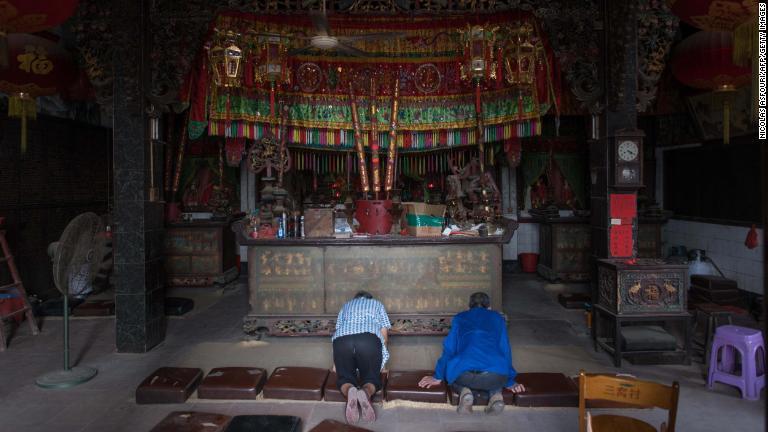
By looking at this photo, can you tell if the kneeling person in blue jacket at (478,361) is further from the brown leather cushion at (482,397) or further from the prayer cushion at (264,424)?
the prayer cushion at (264,424)

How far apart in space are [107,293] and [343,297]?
5177 millimetres

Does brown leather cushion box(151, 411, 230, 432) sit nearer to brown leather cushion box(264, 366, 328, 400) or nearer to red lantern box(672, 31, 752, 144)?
brown leather cushion box(264, 366, 328, 400)

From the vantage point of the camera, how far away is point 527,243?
35.4 ft

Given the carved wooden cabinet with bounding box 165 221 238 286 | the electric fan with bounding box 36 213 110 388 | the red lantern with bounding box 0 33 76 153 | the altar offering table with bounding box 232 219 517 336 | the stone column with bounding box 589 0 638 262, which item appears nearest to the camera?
the electric fan with bounding box 36 213 110 388

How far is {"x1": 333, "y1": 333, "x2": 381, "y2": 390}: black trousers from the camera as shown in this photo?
4179 mm

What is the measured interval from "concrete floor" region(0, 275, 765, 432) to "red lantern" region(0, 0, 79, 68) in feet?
9.69

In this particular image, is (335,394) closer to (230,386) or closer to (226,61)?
(230,386)

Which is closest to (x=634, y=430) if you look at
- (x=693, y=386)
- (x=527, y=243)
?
(x=693, y=386)

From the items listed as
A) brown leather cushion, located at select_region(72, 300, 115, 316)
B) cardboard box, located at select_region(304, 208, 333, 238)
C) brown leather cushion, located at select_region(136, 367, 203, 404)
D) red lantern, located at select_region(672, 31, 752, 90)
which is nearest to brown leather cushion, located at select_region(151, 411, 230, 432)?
brown leather cushion, located at select_region(136, 367, 203, 404)

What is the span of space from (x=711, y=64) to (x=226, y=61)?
5714mm

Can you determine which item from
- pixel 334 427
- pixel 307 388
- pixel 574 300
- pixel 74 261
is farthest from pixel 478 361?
pixel 574 300

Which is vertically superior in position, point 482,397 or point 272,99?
point 272,99

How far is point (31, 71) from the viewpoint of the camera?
6.17 metres

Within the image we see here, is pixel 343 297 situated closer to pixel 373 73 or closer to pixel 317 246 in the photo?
pixel 317 246
